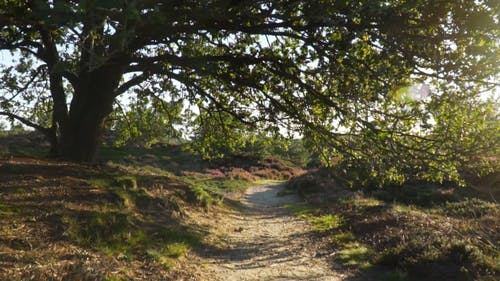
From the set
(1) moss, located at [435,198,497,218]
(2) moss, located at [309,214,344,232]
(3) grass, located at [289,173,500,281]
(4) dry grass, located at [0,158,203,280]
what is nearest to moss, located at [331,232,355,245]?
(3) grass, located at [289,173,500,281]

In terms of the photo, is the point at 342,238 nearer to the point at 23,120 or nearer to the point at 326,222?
the point at 326,222

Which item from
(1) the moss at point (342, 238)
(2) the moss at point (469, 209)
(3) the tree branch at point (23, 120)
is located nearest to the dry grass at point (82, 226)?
(3) the tree branch at point (23, 120)

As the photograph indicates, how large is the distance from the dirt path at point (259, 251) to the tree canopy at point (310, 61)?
2804 millimetres

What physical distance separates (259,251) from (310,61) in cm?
510

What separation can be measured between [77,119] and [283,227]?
7867 millimetres

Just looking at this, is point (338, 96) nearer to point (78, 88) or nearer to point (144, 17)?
point (144, 17)

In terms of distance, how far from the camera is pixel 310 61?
1081 centimetres

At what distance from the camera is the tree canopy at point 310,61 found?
23.3ft

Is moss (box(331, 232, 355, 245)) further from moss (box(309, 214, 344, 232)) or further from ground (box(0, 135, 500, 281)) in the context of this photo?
moss (box(309, 214, 344, 232))

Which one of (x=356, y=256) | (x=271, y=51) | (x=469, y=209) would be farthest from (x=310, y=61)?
(x=469, y=209)

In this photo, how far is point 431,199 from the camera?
2061cm

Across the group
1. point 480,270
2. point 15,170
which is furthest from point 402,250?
point 15,170

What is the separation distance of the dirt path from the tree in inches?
116

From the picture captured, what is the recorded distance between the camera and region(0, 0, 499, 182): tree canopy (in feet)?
23.3
